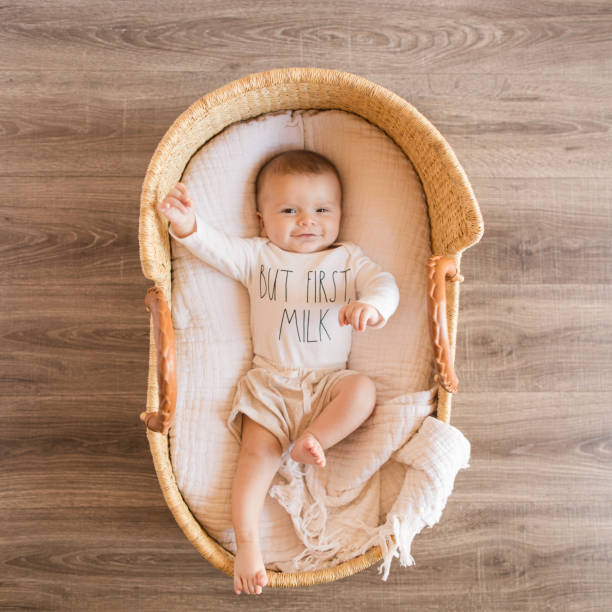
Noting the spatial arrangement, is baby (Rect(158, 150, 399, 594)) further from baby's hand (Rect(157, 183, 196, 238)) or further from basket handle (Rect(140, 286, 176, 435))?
basket handle (Rect(140, 286, 176, 435))

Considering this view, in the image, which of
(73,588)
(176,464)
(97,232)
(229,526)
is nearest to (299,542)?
(229,526)

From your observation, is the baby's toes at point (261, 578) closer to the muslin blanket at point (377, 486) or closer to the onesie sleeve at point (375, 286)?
the muslin blanket at point (377, 486)

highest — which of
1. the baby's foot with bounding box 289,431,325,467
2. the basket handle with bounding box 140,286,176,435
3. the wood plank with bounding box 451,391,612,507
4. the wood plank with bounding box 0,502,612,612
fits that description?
the basket handle with bounding box 140,286,176,435

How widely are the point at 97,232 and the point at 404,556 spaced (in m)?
0.99

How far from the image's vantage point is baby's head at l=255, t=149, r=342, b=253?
1.11 meters

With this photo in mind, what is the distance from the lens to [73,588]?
1.22m

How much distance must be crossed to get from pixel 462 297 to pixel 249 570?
764 millimetres

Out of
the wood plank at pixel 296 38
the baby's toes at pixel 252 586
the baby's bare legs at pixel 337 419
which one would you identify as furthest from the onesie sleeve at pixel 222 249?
the baby's toes at pixel 252 586

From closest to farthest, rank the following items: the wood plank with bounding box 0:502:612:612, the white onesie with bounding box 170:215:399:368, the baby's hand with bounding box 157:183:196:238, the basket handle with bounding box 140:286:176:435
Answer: the basket handle with bounding box 140:286:176:435 < the baby's hand with bounding box 157:183:196:238 < the white onesie with bounding box 170:215:399:368 < the wood plank with bounding box 0:502:612:612

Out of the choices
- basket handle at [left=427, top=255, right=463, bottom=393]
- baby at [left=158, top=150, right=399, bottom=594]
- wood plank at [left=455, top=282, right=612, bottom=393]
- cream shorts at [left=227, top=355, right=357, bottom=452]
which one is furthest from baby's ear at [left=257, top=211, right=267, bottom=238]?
wood plank at [left=455, top=282, right=612, bottom=393]

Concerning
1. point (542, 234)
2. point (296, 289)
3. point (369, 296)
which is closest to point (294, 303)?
point (296, 289)

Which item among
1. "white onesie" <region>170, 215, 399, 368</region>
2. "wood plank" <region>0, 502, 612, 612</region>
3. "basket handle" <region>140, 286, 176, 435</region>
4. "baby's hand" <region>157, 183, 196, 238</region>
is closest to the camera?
"basket handle" <region>140, 286, 176, 435</region>

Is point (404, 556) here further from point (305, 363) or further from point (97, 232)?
point (97, 232)

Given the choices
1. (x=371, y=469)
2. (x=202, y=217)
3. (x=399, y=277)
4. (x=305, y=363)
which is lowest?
(x=371, y=469)
